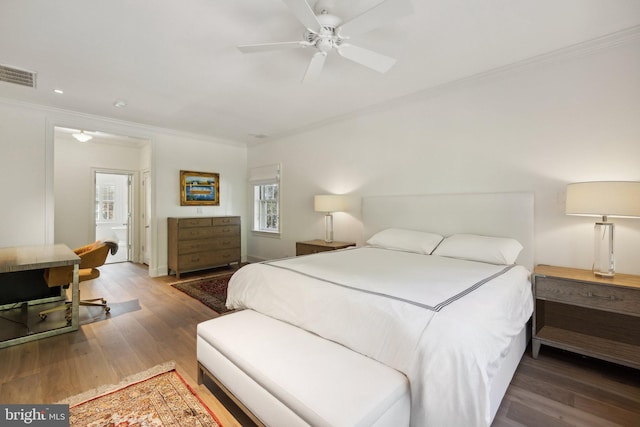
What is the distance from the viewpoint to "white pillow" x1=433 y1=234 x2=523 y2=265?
2.46 m

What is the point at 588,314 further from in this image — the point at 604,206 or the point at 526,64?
the point at 526,64

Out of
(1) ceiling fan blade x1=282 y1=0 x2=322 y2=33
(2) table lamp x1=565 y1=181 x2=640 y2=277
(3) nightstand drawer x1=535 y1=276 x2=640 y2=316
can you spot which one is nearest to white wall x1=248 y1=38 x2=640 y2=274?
(2) table lamp x1=565 y1=181 x2=640 y2=277

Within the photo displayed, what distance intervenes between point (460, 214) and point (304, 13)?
2413 millimetres

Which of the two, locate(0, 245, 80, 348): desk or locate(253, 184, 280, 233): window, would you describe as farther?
locate(253, 184, 280, 233): window

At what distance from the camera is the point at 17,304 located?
3160mm

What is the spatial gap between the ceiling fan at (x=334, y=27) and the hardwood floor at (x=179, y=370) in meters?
2.41

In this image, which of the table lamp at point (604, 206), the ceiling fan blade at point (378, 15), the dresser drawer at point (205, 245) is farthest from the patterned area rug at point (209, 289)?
the table lamp at point (604, 206)

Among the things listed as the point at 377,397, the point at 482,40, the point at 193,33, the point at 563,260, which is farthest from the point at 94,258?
the point at 563,260

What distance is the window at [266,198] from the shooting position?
17.9ft

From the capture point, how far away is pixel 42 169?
12.3 ft

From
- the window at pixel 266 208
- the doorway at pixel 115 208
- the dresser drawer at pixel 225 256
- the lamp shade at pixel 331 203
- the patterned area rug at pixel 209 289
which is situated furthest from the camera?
the doorway at pixel 115 208

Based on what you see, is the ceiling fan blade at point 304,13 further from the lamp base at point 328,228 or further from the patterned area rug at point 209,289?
the patterned area rug at point 209,289

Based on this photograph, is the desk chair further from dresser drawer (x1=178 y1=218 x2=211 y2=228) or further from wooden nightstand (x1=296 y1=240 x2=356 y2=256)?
wooden nightstand (x1=296 y1=240 x2=356 y2=256)

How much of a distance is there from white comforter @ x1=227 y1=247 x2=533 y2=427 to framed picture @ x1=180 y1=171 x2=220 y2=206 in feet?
11.1
